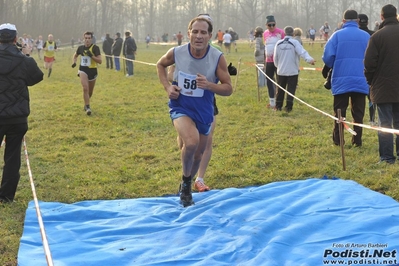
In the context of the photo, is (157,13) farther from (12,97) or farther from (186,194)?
(186,194)

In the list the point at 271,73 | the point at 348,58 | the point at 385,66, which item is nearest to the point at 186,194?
the point at 385,66

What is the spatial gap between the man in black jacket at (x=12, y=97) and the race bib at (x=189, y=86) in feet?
5.75

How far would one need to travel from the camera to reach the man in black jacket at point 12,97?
20.9ft

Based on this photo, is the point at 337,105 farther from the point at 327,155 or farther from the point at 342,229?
the point at 342,229

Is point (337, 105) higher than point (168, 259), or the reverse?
point (337, 105)

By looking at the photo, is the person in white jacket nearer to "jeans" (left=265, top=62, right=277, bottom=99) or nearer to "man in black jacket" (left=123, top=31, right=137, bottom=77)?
"jeans" (left=265, top=62, right=277, bottom=99)

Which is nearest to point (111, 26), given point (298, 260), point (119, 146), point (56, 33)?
point (56, 33)

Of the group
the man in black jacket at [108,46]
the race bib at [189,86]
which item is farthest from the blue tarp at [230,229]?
the man in black jacket at [108,46]

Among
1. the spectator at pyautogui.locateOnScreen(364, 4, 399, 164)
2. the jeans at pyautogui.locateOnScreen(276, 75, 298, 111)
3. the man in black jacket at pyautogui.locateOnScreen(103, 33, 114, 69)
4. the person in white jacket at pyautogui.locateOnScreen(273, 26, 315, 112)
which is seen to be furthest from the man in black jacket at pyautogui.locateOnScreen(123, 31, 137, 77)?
the spectator at pyautogui.locateOnScreen(364, 4, 399, 164)

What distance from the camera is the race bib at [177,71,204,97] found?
6094mm

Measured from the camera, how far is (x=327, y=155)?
8.74 m

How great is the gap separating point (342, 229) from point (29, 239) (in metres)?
3.00

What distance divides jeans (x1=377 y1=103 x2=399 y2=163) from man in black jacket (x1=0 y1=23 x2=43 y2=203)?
467cm

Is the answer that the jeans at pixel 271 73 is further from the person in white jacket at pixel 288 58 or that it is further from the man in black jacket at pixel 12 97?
the man in black jacket at pixel 12 97
